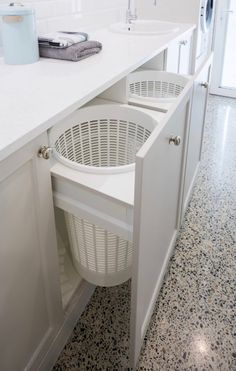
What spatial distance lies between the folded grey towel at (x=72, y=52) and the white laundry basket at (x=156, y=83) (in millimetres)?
374

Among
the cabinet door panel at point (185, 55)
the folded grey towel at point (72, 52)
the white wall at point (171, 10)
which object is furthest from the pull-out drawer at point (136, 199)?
the white wall at point (171, 10)

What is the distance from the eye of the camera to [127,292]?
5.26 ft

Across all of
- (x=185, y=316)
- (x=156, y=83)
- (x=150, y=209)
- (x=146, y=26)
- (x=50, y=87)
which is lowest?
(x=185, y=316)

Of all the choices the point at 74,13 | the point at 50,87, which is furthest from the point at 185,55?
the point at 50,87

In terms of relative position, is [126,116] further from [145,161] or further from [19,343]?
[19,343]

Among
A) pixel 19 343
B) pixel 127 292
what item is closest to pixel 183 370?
pixel 127 292

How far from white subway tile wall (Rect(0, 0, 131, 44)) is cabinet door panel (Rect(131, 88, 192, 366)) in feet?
2.98

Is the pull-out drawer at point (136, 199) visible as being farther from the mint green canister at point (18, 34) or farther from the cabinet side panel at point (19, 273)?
the mint green canister at point (18, 34)

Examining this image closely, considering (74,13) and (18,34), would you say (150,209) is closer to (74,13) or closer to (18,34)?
(18,34)

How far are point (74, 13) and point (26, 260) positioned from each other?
5.08ft

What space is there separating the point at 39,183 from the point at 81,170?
147 mm

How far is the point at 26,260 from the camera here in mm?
943

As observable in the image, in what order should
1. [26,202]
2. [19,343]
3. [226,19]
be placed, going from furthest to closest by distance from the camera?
[226,19], [19,343], [26,202]

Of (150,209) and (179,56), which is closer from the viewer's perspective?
(150,209)
